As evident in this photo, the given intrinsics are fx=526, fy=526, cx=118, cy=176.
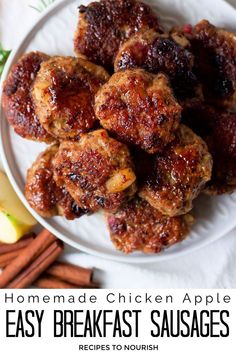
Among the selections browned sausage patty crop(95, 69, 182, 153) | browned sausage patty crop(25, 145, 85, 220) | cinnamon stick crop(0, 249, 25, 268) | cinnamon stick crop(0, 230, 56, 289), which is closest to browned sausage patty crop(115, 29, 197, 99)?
browned sausage patty crop(95, 69, 182, 153)

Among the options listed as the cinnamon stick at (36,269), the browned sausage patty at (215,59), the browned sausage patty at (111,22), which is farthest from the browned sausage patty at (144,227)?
the browned sausage patty at (111,22)

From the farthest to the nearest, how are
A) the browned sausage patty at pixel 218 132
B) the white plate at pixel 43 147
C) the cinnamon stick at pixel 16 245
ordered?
the cinnamon stick at pixel 16 245 → the white plate at pixel 43 147 → the browned sausage patty at pixel 218 132

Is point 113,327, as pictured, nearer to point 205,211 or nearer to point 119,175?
point 205,211

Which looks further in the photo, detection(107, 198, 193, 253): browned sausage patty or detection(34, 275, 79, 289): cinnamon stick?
detection(34, 275, 79, 289): cinnamon stick

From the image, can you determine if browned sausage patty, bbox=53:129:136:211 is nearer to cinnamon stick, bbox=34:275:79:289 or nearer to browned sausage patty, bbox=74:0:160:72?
browned sausage patty, bbox=74:0:160:72

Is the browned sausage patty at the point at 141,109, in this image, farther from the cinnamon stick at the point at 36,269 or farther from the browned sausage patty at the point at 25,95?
the cinnamon stick at the point at 36,269

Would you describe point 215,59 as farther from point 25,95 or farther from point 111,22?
point 25,95

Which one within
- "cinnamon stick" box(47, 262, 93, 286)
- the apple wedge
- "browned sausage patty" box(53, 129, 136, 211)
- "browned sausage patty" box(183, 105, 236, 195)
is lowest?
"cinnamon stick" box(47, 262, 93, 286)
